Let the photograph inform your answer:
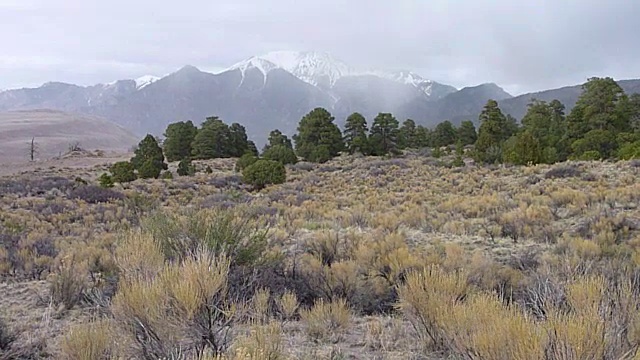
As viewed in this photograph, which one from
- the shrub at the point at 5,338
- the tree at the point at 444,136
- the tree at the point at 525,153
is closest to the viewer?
the shrub at the point at 5,338

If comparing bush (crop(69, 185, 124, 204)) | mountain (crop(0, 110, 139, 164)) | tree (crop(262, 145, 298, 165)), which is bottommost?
mountain (crop(0, 110, 139, 164))

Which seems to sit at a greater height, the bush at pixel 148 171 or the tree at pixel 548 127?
the tree at pixel 548 127

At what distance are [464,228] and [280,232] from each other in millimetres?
4695

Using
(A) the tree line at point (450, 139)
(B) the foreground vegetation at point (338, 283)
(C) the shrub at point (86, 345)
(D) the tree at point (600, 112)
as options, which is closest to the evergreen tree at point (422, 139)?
(A) the tree line at point (450, 139)

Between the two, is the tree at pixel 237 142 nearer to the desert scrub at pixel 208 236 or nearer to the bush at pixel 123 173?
the bush at pixel 123 173

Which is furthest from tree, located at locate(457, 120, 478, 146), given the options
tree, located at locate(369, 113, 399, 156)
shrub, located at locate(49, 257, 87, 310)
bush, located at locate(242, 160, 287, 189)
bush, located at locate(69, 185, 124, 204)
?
shrub, located at locate(49, 257, 87, 310)

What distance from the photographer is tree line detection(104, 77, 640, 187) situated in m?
34.0

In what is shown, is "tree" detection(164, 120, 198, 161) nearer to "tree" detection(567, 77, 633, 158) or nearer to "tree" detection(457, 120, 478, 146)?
"tree" detection(457, 120, 478, 146)

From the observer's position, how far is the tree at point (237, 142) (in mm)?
55188

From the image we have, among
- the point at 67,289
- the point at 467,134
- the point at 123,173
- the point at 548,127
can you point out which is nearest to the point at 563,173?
the point at 67,289

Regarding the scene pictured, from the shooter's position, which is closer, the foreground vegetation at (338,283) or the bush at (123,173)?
the foreground vegetation at (338,283)

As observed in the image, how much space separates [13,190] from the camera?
25656 millimetres

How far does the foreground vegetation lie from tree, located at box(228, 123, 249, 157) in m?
37.6

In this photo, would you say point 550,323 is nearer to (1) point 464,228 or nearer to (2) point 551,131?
(1) point 464,228
